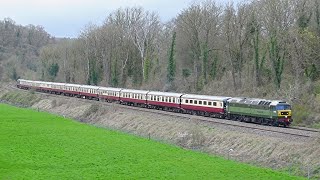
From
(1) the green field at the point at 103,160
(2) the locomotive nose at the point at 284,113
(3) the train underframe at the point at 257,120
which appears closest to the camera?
(1) the green field at the point at 103,160

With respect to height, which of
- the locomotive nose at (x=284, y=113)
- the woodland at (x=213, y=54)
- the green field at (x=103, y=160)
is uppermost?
the woodland at (x=213, y=54)

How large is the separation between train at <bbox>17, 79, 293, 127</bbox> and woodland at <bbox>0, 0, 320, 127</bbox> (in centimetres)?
387

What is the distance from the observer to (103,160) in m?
33.0

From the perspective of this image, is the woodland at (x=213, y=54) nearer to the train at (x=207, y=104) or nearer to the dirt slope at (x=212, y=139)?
the train at (x=207, y=104)

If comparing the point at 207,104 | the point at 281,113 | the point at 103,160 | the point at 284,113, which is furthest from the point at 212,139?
the point at 207,104

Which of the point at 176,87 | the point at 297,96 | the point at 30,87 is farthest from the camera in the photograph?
the point at 30,87

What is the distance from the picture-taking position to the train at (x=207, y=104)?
44.2m

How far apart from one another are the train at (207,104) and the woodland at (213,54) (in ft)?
12.7

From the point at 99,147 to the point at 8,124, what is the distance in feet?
67.8

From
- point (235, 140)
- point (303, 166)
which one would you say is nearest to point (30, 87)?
point (235, 140)

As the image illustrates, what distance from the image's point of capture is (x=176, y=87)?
8150 centimetres

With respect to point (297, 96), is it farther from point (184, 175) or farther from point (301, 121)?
point (184, 175)

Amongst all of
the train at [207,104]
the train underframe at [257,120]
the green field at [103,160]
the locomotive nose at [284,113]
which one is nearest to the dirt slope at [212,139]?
the green field at [103,160]

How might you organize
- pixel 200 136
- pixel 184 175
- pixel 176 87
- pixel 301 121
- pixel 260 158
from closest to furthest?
pixel 184 175 → pixel 260 158 → pixel 200 136 → pixel 301 121 → pixel 176 87
